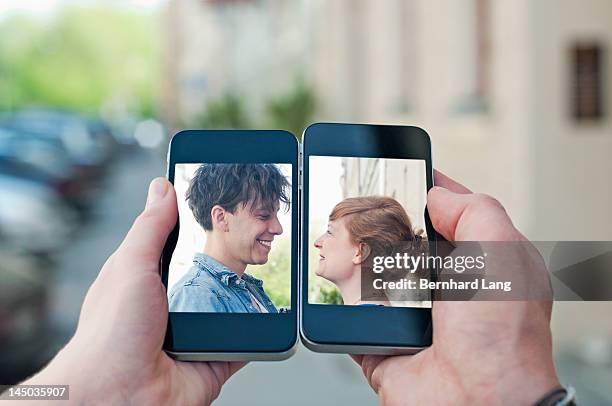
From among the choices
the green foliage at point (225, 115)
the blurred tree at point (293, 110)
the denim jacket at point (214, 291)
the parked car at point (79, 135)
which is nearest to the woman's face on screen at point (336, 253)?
the denim jacket at point (214, 291)

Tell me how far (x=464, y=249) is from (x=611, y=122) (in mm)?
4129

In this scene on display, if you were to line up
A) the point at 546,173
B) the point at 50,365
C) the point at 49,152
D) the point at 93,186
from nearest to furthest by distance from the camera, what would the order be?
the point at 50,365
the point at 546,173
the point at 93,186
the point at 49,152

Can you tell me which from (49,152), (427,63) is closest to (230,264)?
(427,63)

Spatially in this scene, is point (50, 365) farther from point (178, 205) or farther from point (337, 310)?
point (337, 310)

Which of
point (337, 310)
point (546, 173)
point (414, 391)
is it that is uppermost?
point (546, 173)

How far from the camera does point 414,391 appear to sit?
1378 mm

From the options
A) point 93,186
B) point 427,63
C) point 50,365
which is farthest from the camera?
point 93,186

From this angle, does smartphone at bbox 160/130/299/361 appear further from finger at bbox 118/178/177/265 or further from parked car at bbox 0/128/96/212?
parked car at bbox 0/128/96/212

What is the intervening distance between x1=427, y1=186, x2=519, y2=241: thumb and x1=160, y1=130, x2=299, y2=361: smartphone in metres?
0.22

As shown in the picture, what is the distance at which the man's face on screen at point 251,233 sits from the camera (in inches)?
54.4

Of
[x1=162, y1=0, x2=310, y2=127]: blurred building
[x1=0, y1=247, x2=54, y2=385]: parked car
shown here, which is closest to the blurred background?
[x1=0, y1=247, x2=54, y2=385]: parked car

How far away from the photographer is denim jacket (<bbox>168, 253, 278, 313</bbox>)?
1381mm

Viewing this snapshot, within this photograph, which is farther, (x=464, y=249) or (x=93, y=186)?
(x=93, y=186)

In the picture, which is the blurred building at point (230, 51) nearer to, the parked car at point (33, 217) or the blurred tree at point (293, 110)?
the blurred tree at point (293, 110)
